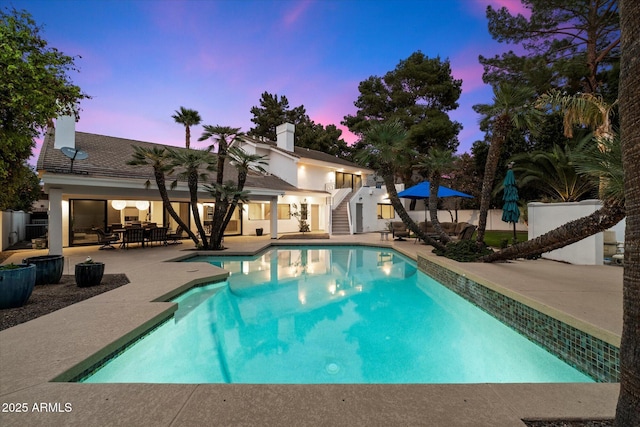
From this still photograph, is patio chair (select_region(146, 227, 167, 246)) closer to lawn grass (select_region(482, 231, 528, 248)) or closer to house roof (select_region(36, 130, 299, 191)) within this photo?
house roof (select_region(36, 130, 299, 191))

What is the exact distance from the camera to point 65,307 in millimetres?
5492

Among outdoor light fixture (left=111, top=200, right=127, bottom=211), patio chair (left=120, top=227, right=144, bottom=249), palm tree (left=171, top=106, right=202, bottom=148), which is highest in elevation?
palm tree (left=171, top=106, right=202, bottom=148)

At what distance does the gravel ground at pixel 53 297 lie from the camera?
5008 millimetres

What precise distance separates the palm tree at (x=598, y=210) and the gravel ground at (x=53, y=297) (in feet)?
28.5

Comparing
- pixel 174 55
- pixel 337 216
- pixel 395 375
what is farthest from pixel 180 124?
pixel 395 375

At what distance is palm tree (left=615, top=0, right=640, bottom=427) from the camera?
1686mm

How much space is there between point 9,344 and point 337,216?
2041 centimetres

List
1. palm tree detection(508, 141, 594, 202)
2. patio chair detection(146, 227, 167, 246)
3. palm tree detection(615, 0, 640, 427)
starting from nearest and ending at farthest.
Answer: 1. palm tree detection(615, 0, 640, 427)
2. patio chair detection(146, 227, 167, 246)
3. palm tree detection(508, 141, 594, 202)

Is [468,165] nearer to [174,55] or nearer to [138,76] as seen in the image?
[174,55]

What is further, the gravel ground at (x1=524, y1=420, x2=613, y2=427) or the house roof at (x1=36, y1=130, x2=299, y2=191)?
the house roof at (x1=36, y1=130, x2=299, y2=191)

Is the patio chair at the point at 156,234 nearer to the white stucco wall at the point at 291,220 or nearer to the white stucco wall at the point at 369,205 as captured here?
the white stucco wall at the point at 291,220

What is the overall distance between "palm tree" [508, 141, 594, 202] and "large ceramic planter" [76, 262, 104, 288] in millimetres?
17914

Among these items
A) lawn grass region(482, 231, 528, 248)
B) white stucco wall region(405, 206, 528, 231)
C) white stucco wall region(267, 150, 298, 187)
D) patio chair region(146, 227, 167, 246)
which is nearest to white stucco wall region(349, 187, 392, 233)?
white stucco wall region(405, 206, 528, 231)

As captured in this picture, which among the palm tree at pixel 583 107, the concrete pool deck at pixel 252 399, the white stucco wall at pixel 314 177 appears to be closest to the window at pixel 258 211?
the white stucco wall at pixel 314 177
